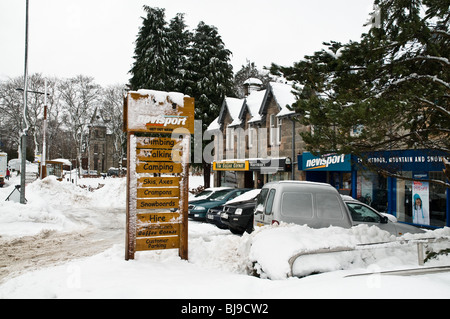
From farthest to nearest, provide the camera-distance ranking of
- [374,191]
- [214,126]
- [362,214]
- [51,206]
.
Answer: [214,126], [51,206], [374,191], [362,214]

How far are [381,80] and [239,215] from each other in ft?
20.9

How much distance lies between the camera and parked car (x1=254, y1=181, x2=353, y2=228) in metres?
7.33

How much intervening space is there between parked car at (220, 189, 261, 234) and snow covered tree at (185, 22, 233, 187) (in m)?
16.4

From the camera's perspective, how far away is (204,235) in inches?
457

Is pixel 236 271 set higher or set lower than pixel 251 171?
lower

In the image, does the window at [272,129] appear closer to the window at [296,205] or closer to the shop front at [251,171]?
the shop front at [251,171]

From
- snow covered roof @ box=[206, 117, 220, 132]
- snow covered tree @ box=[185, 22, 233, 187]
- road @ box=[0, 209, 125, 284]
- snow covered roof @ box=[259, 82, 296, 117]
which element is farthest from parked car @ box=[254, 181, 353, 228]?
snow covered tree @ box=[185, 22, 233, 187]

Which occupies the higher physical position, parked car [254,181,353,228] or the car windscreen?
parked car [254,181,353,228]

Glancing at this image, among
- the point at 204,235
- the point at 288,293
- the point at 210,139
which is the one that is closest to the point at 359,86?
A: the point at 288,293

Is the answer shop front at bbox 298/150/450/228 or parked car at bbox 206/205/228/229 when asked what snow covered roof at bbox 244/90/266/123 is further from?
parked car at bbox 206/205/228/229

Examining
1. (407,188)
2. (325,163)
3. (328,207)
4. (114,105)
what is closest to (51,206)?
(325,163)

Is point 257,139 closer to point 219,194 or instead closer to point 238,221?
point 219,194

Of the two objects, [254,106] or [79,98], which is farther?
[79,98]

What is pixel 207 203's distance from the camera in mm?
14969
